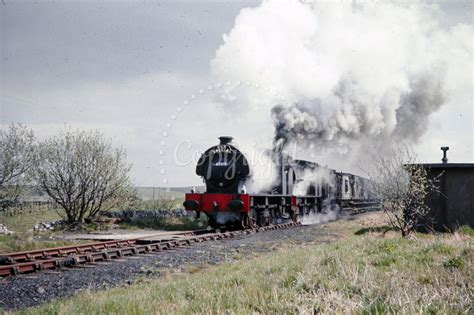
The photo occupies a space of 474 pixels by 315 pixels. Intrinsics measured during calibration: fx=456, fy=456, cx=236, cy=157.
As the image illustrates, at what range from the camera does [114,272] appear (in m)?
8.72

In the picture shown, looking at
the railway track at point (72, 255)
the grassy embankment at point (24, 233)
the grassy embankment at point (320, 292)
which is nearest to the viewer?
the grassy embankment at point (320, 292)

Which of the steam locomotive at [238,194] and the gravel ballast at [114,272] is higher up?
the steam locomotive at [238,194]

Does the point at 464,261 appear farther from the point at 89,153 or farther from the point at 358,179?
the point at 358,179

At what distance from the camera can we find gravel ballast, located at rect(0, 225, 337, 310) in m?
6.82

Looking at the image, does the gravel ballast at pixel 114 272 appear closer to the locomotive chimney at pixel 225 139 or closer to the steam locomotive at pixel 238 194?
the steam locomotive at pixel 238 194

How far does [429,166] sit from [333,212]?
11471 mm

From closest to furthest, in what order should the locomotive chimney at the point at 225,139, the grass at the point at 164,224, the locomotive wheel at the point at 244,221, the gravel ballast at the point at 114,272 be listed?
the gravel ballast at the point at 114,272
the locomotive wheel at the point at 244,221
the locomotive chimney at the point at 225,139
the grass at the point at 164,224

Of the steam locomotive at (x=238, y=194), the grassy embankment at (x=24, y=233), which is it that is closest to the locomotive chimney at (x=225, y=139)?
the steam locomotive at (x=238, y=194)

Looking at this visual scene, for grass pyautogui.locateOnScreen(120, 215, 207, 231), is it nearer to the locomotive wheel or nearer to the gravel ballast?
the locomotive wheel

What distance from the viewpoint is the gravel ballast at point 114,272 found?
682cm

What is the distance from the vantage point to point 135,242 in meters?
13.9

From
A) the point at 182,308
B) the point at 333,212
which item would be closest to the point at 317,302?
the point at 182,308

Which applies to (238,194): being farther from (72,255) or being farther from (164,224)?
(72,255)

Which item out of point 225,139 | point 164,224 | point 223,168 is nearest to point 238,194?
point 223,168
